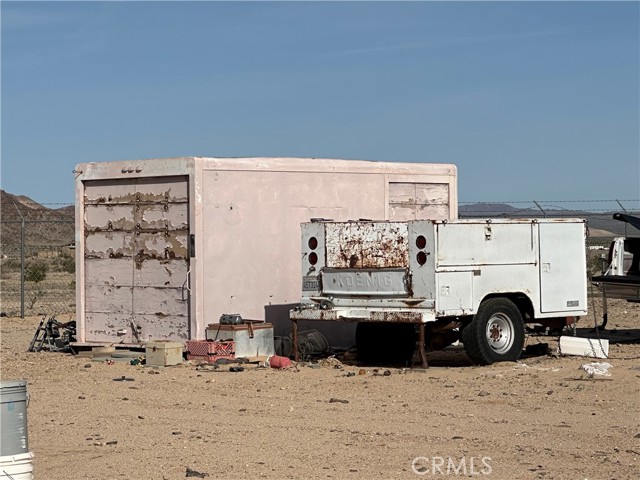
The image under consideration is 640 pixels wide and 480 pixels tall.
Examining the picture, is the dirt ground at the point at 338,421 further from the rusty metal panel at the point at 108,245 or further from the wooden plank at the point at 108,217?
the wooden plank at the point at 108,217

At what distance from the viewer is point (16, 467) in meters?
7.80

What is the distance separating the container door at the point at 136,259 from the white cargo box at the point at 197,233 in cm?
1

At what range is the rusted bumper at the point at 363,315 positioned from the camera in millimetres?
14148

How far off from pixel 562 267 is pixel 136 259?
6.07m

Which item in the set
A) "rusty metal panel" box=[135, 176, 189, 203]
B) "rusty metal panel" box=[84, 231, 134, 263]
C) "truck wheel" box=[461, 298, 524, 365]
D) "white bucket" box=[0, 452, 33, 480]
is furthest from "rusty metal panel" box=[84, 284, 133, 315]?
"white bucket" box=[0, 452, 33, 480]

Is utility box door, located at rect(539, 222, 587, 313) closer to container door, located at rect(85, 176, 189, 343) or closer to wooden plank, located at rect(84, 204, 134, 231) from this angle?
container door, located at rect(85, 176, 189, 343)

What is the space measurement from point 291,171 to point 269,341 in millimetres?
2665

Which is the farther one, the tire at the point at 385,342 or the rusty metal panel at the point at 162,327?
the rusty metal panel at the point at 162,327

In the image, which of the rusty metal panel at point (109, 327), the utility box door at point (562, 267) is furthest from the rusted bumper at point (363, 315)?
the rusty metal panel at point (109, 327)

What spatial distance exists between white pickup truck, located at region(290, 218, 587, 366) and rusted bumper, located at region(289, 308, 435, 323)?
14 millimetres

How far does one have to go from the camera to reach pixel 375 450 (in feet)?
30.7

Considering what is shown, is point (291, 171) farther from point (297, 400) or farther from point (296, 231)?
point (297, 400)

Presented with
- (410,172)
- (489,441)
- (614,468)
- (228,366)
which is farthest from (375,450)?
(410,172)

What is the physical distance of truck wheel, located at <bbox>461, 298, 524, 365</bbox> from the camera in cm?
1451
